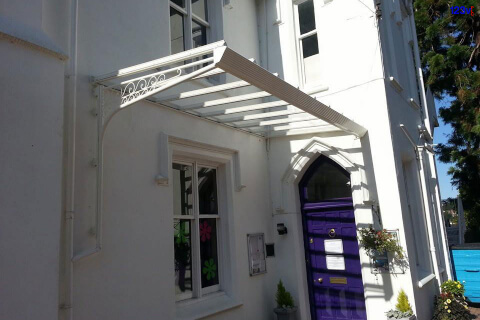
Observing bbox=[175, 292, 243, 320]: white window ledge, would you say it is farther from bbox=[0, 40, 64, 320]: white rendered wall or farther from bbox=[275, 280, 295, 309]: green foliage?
bbox=[0, 40, 64, 320]: white rendered wall

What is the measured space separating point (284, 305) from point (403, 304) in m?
1.89

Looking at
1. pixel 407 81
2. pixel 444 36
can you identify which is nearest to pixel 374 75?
pixel 407 81

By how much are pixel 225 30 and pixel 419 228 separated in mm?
5193

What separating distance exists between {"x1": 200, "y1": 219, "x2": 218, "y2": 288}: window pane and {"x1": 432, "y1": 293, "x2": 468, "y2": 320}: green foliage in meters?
3.75

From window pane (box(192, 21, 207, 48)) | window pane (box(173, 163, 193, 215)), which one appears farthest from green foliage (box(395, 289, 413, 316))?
window pane (box(192, 21, 207, 48))

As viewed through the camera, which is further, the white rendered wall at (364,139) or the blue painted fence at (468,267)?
the blue painted fence at (468,267)

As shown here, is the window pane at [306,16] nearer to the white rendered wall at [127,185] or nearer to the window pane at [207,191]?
the white rendered wall at [127,185]

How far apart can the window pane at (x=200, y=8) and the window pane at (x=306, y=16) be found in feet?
6.84

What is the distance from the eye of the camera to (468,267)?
A: 911 centimetres

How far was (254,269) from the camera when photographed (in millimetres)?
6602

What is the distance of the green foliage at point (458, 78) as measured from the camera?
12164 millimetres

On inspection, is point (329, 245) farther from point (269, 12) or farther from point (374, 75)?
point (269, 12)

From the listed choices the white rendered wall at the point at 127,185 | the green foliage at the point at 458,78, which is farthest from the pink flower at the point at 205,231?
the green foliage at the point at 458,78

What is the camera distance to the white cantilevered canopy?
3766mm
